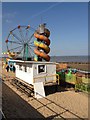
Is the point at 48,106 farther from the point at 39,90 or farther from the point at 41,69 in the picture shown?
the point at 41,69

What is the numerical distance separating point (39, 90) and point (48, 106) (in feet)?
9.73

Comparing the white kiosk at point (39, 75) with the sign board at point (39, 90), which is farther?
the white kiosk at point (39, 75)

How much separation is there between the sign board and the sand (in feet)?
1.41

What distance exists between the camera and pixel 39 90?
630 inches

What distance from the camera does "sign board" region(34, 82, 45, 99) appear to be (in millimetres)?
15623

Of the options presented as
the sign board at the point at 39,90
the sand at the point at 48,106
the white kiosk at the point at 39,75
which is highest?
the white kiosk at the point at 39,75

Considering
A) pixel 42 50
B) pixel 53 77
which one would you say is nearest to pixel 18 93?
pixel 53 77

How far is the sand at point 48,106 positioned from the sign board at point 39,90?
0.43 m

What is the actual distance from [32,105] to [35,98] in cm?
183

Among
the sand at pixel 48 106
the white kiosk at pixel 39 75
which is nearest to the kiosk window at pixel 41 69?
the white kiosk at pixel 39 75

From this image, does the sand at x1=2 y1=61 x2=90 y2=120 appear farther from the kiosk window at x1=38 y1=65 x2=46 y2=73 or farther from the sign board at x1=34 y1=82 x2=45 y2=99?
the kiosk window at x1=38 y1=65 x2=46 y2=73

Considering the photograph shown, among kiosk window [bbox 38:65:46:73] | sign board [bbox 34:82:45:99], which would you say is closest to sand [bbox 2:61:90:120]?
sign board [bbox 34:82:45:99]

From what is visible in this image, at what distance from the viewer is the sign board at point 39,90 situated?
1562cm

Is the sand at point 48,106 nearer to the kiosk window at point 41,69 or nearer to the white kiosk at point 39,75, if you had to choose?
the white kiosk at point 39,75
